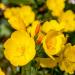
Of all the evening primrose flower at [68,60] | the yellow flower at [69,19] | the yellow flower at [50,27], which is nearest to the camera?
the evening primrose flower at [68,60]

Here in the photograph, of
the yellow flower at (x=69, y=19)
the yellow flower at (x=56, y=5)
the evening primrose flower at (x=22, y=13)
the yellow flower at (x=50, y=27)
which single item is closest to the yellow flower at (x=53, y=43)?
the yellow flower at (x=50, y=27)

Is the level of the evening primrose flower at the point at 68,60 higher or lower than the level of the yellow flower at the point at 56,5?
lower

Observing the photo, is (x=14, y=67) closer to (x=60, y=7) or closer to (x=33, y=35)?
(x=33, y=35)

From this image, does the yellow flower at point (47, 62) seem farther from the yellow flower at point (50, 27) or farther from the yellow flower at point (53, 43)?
the yellow flower at point (50, 27)

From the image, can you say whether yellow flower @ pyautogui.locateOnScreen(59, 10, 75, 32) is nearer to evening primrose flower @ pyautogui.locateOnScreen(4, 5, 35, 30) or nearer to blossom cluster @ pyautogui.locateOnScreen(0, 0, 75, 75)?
evening primrose flower @ pyautogui.locateOnScreen(4, 5, 35, 30)

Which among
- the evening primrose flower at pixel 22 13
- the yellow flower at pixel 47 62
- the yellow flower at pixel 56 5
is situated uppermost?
the yellow flower at pixel 56 5

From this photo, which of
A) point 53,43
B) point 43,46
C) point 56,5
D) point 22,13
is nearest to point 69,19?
point 56,5

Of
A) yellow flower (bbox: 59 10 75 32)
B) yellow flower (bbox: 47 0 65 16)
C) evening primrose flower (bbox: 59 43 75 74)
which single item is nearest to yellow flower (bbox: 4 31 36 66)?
evening primrose flower (bbox: 59 43 75 74)
